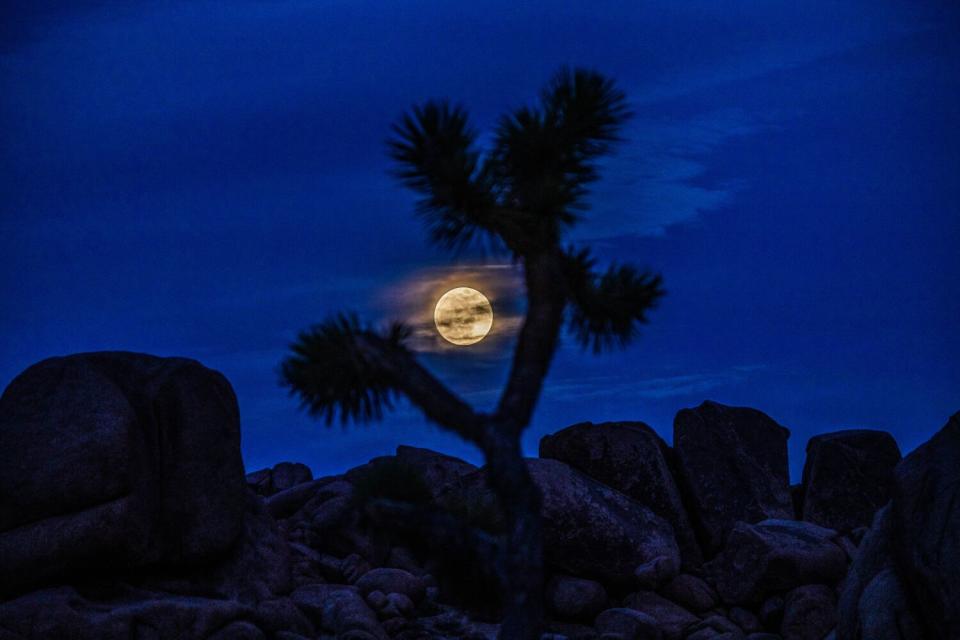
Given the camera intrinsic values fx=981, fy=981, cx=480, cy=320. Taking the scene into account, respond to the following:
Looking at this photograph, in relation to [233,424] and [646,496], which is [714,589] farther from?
[233,424]

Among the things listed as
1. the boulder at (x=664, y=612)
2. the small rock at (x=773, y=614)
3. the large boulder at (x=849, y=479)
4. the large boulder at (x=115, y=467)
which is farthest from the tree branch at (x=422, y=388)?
the large boulder at (x=849, y=479)

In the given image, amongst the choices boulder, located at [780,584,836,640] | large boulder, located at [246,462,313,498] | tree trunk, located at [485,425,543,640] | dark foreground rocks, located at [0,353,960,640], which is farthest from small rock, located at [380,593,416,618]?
large boulder, located at [246,462,313,498]

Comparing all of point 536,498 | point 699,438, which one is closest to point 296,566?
point 699,438

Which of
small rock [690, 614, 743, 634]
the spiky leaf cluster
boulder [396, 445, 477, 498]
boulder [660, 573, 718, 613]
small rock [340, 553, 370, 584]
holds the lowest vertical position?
small rock [690, 614, 743, 634]

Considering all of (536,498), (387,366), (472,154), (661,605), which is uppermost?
(472,154)

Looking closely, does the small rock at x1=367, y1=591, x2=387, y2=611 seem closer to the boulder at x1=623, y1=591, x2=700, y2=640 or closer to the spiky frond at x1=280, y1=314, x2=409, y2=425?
the boulder at x1=623, y1=591, x2=700, y2=640

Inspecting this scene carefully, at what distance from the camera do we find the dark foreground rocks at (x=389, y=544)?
1286 cm

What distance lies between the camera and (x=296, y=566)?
742 inches

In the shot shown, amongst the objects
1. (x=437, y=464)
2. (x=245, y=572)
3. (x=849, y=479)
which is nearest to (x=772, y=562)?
(x=849, y=479)

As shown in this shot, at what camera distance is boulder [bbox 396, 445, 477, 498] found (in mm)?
21984

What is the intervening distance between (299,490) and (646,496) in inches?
315

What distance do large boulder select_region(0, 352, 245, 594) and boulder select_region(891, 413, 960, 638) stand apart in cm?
1111

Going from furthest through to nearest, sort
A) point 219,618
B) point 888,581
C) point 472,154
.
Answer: point 219,618 → point 888,581 → point 472,154

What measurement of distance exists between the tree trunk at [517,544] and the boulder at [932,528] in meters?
4.23
